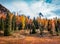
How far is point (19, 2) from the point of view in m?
15.5

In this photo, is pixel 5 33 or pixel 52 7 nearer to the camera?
pixel 5 33

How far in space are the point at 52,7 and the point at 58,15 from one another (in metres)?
1.36

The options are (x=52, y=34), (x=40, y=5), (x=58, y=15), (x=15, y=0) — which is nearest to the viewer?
(x=15, y=0)

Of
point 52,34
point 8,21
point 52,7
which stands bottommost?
point 52,34

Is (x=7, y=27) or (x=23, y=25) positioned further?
(x=23, y=25)

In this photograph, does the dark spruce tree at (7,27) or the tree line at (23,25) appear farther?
Result: the tree line at (23,25)

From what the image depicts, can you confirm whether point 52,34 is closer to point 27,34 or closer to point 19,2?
point 27,34

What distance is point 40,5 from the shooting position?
53.8 feet

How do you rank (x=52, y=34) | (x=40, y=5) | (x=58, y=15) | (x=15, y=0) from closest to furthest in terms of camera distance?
(x=15, y=0) → (x=40, y=5) → (x=58, y=15) → (x=52, y=34)

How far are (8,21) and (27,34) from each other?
304 centimetres

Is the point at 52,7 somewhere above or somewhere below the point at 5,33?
above

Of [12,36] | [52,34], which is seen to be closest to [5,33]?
[12,36]

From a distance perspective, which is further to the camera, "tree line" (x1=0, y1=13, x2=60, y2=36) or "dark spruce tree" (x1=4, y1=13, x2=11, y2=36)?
"tree line" (x1=0, y1=13, x2=60, y2=36)

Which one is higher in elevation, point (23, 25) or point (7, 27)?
point (23, 25)
